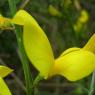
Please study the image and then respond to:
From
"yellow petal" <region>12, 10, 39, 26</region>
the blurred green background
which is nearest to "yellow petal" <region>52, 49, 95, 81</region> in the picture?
"yellow petal" <region>12, 10, 39, 26</region>

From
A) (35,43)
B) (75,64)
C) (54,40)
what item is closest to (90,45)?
(75,64)

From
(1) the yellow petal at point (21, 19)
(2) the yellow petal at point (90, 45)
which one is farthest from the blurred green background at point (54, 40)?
(1) the yellow petal at point (21, 19)

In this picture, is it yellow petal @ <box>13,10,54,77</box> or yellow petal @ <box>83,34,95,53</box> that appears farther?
yellow petal @ <box>83,34,95,53</box>

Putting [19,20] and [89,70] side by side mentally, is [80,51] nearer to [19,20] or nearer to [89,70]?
[89,70]

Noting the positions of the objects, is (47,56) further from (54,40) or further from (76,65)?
(54,40)

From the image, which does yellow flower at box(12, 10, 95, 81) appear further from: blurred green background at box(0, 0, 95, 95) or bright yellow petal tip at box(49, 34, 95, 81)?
blurred green background at box(0, 0, 95, 95)

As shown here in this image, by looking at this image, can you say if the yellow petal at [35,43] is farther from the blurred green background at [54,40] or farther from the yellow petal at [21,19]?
the blurred green background at [54,40]

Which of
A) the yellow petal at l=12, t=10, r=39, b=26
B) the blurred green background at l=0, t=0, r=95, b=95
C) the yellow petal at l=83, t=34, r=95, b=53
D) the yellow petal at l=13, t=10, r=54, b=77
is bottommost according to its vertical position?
the blurred green background at l=0, t=0, r=95, b=95
